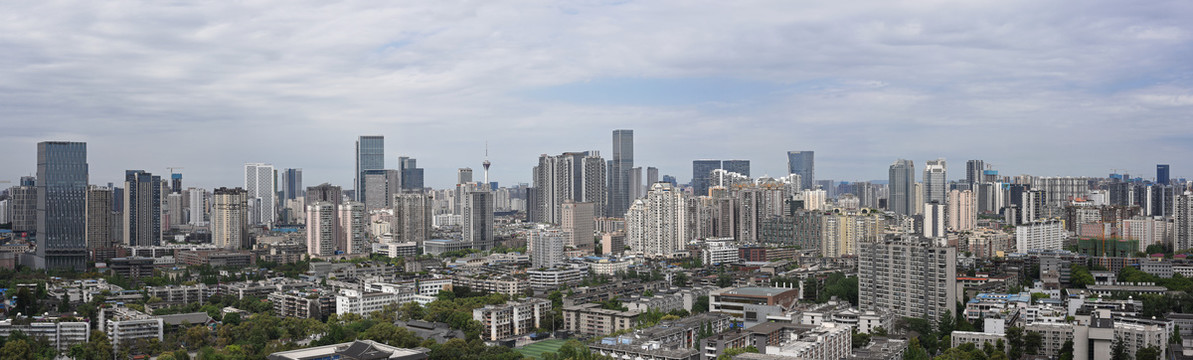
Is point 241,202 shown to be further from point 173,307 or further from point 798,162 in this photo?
point 798,162

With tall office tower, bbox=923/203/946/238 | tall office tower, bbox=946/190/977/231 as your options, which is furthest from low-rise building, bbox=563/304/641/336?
tall office tower, bbox=946/190/977/231

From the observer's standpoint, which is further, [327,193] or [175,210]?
[175,210]

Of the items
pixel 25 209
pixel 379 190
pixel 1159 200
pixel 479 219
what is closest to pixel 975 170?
pixel 1159 200

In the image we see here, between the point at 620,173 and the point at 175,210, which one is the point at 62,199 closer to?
the point at 175,210

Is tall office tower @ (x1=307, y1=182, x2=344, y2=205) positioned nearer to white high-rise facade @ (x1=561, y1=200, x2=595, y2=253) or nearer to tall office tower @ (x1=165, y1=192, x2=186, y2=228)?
tall office tower @ (x1=165, y1=192, x2=186, y2=228)

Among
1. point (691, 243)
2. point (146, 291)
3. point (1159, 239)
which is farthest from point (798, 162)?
point (146, 291)

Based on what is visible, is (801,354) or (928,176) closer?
(801,354)
